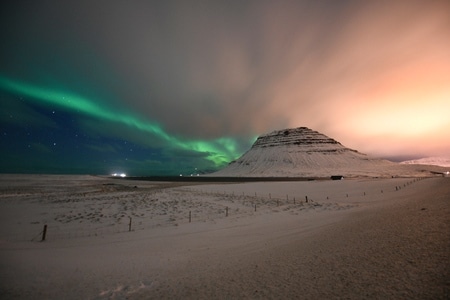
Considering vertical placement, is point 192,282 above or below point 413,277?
below

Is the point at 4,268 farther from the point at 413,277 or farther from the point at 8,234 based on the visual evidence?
the point at 413,277

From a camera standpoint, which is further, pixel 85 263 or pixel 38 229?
pixel 38 229

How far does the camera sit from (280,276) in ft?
27.9

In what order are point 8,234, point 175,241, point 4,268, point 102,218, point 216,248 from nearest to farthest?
point 4,268 < point 216,248 < point 175,241 < point 8,234 < point 102,218

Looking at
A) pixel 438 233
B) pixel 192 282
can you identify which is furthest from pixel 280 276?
pixel 438 233

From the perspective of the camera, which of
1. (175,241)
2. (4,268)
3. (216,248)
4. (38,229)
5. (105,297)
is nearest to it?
(105,297)

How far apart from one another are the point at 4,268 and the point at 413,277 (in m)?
17.9

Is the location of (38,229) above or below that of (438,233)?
below

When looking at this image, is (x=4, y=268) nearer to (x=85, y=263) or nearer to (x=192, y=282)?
(x=85, y=263)

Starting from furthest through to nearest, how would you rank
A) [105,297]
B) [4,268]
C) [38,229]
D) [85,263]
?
[38,229]
[85,263]
[4,268]
[105,297]

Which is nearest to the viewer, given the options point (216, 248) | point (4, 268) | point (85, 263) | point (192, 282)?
point (192, 282)

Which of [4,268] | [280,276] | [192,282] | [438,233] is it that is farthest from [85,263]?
[438,233]

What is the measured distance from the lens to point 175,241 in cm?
1627

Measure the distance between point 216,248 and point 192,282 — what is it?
17.0 ft
